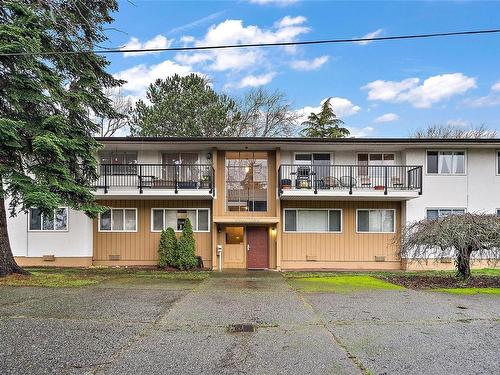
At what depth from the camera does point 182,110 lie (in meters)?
28.2

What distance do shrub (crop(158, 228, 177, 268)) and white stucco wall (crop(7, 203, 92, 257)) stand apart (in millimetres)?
3300

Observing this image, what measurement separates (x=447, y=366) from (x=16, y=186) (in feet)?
34.5

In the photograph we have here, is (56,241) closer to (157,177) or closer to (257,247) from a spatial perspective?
(157,177)

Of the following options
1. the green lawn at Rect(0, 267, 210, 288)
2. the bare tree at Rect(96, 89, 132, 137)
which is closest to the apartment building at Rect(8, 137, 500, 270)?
the green lawn at Rect(0, 267, 210, 288)

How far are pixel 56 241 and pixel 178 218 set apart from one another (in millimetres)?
5213

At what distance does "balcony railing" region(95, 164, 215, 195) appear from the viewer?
1537 centimetres

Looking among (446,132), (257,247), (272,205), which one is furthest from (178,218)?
(446,132)

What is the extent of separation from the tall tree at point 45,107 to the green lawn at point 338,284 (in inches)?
279

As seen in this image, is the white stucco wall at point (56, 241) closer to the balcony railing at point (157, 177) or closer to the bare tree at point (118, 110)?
the balcony railing at point (157, 177)

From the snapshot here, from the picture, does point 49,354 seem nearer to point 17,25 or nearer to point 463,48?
point 17,25

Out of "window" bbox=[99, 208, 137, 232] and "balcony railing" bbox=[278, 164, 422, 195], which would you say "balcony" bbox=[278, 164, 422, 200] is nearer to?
"balcony railing" bbox=[278, 164, 422, 195]

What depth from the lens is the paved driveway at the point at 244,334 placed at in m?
4.46

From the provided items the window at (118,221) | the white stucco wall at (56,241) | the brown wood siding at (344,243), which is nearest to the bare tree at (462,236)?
the brown wood siding at (344,243)

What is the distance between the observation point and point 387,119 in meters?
26.6
